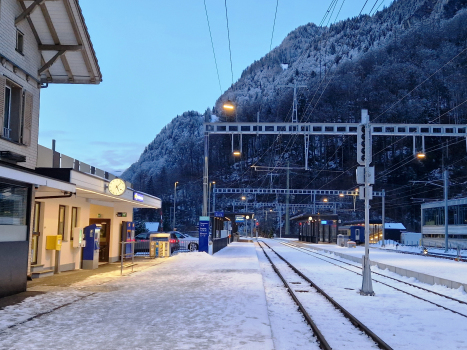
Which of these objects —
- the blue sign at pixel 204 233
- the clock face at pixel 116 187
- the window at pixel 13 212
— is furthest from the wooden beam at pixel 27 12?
the blue sign at pixel 204 233

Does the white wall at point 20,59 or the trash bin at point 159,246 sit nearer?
the white wall at point 20,59

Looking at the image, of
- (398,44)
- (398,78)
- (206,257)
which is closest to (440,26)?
(398,44)

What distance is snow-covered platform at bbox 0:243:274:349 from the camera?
285 inches

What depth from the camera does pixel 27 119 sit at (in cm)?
1324

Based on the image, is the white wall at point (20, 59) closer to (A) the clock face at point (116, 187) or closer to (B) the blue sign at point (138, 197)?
(A) the clock face at point (116, 187)

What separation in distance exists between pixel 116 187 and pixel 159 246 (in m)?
11.5

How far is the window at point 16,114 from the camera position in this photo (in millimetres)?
12617

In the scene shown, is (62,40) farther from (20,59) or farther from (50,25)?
(20,59)

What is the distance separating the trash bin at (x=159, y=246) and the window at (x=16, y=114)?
1625 cm

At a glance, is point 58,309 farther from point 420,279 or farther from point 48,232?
point 420,279

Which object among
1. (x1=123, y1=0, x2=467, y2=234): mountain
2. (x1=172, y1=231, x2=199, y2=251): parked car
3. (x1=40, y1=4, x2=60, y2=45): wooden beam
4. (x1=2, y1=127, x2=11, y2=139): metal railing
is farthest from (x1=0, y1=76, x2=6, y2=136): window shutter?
(x1=123, y1=0, x2=467, y2=234): mountain

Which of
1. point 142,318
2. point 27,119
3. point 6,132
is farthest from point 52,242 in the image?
point 142,318

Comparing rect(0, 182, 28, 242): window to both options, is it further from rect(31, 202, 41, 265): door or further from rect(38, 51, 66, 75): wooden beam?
rect(38, 51, 66, 75): wooden beam

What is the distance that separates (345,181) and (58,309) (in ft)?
426
